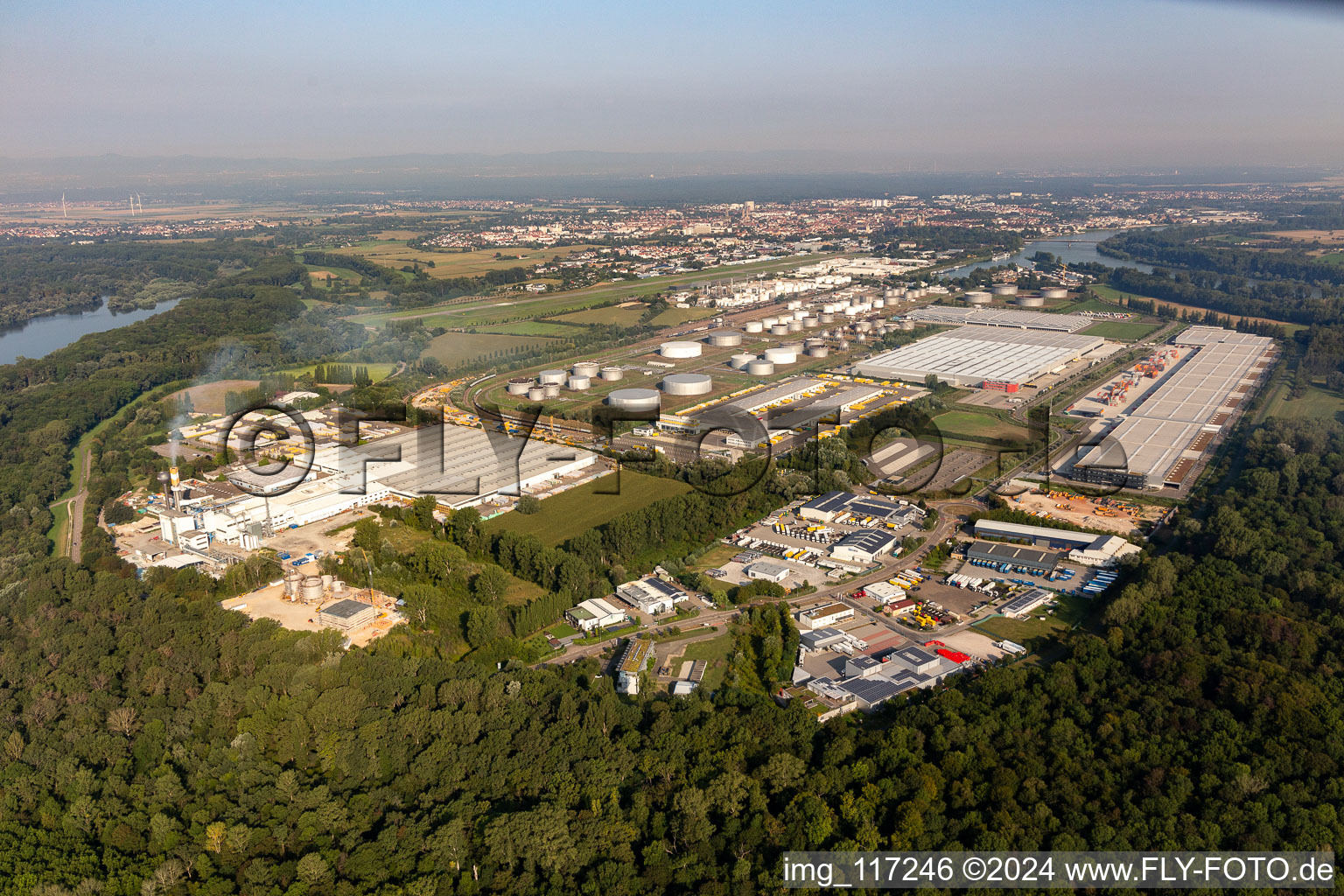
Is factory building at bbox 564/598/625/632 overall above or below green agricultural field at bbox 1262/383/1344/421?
below

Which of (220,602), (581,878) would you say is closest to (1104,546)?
Answer: (581,878)

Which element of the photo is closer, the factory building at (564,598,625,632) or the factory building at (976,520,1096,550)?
the factory building at (564,598,625,632)

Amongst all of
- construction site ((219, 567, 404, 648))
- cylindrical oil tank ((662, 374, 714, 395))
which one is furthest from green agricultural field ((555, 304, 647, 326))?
construction site ((219, 567, 404, 648))

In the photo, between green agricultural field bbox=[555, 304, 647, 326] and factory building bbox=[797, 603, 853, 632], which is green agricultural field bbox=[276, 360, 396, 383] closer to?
green agricultural field bbox=[555, 304, 647, 326]

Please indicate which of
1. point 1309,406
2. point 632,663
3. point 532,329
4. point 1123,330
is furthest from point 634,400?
point 1123,330

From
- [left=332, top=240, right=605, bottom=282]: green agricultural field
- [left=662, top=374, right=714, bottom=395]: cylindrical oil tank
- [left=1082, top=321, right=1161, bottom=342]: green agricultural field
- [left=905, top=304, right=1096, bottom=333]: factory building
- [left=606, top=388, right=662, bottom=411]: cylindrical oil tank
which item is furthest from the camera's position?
[left=332, top=240, right=605, bottom=282]: green agricultural field

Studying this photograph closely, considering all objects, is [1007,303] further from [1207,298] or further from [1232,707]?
[1232,707]

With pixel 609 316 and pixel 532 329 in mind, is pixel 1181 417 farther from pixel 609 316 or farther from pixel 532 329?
pixel 532 329
